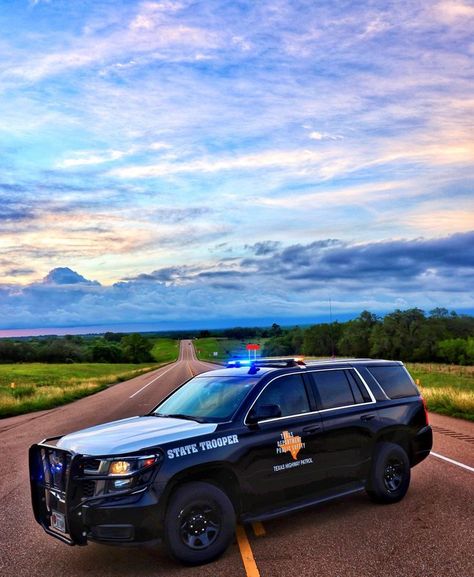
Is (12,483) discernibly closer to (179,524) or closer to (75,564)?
(75,564)

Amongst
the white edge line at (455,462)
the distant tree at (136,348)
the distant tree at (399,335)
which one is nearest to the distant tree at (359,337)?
the distant tree at (399,335)

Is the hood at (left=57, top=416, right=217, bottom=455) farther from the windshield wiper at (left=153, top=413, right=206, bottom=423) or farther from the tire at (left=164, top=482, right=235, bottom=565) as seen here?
the tire at (left=164, top=482, right=235, bottom=565)

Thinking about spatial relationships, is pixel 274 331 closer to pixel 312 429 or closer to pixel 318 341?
pixel 318 341

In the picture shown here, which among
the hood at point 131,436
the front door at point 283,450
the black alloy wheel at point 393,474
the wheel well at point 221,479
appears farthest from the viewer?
the black alloy wheel at point 393,474

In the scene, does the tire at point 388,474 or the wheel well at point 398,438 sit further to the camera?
the wheel well at point 398,438

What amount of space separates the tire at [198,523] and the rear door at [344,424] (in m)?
1.54

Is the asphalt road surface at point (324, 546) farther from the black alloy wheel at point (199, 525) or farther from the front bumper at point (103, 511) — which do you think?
the front bumper at point (103, 511)

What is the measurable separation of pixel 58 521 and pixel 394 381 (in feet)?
15.5

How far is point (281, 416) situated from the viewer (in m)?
6.47

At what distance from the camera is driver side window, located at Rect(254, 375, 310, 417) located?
6.52m

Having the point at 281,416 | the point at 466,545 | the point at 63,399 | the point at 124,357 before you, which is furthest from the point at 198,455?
the point at 124,357

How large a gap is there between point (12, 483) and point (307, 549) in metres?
5.82

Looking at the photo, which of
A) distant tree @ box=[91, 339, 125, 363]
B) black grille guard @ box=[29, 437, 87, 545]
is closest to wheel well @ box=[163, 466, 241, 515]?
black grille guard @ box=[29, 437, 87, 545]

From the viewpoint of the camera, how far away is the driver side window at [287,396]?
652 cm
